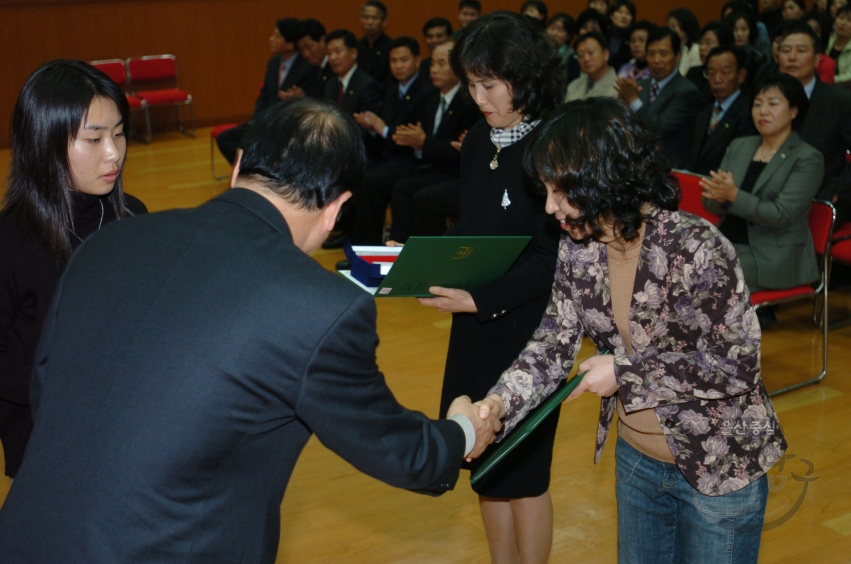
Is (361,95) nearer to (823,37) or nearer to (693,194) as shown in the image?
(693,194)

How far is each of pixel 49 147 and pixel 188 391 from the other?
97cm

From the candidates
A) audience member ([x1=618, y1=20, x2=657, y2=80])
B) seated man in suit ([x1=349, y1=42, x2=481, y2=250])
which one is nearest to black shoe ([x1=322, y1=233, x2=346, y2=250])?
seated man in suit ([x1=349, y1=42, x2=481, y2=250])

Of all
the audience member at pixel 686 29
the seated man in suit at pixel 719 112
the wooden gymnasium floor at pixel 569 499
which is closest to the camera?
the wooden gymnasium floor at pixel 569 499

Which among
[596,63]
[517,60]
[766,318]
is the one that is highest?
[517,60]

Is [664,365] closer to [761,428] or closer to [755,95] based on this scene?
[761,428]

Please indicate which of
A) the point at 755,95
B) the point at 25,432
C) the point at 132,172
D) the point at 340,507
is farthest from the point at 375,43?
the point at 25,432

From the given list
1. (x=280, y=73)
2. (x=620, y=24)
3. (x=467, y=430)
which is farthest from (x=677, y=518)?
(x=620, y=24)

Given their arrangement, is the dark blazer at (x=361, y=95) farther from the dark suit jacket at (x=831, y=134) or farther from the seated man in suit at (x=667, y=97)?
the dark suit jacket at (x=831, y=134)

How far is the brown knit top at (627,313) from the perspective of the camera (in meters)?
1.81

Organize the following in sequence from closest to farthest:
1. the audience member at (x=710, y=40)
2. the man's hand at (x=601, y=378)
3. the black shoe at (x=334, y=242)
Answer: the man's hand at (x=601, y=378) → the black shoe at (x=334, y=242) → the audience member at (x=710, y=40)

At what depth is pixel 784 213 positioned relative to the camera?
12.7ft

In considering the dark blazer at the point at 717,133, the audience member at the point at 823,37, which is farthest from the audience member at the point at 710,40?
the dark blazer at the point at 717,133

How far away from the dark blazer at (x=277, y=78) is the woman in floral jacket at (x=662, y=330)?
237 inches

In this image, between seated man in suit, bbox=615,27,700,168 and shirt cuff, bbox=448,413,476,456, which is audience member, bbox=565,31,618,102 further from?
shirt cuff, bbox=448,413,476,456
